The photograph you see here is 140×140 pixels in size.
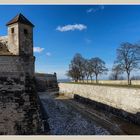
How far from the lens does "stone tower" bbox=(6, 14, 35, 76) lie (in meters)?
12.3

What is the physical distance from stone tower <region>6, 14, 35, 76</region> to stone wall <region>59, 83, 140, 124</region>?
23.2ft

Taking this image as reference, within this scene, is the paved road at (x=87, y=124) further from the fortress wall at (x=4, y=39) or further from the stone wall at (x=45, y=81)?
the stone wall at (x=45, y=81)

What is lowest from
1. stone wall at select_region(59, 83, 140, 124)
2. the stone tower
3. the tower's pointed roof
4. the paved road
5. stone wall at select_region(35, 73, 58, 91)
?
the paved road

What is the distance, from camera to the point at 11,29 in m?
12.7

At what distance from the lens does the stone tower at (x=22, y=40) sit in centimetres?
1229

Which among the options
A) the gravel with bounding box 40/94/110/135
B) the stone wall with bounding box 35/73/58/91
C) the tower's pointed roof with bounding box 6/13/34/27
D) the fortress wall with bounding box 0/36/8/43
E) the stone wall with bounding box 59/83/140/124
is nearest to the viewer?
the tower's pointed roof with bounding box 6/13/34/27

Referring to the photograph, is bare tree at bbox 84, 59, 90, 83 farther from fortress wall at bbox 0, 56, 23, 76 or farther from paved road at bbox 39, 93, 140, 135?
fortress wall at bbox 0, 56, 23, 76

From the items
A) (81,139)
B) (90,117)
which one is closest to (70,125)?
(90,117)

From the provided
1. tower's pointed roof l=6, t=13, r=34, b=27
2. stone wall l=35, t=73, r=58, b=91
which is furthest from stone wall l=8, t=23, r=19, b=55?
stone wall l=35, t=73, r=58, b=91

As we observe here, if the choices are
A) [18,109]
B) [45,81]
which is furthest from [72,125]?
[45,81]

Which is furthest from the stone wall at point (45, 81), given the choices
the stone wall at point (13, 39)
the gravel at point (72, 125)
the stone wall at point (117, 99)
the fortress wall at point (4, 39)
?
the stone wall at point (13, 39)

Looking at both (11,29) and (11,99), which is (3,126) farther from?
(11,29)

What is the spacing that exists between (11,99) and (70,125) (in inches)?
191

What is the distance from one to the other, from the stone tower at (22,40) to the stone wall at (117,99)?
7.06 metres
